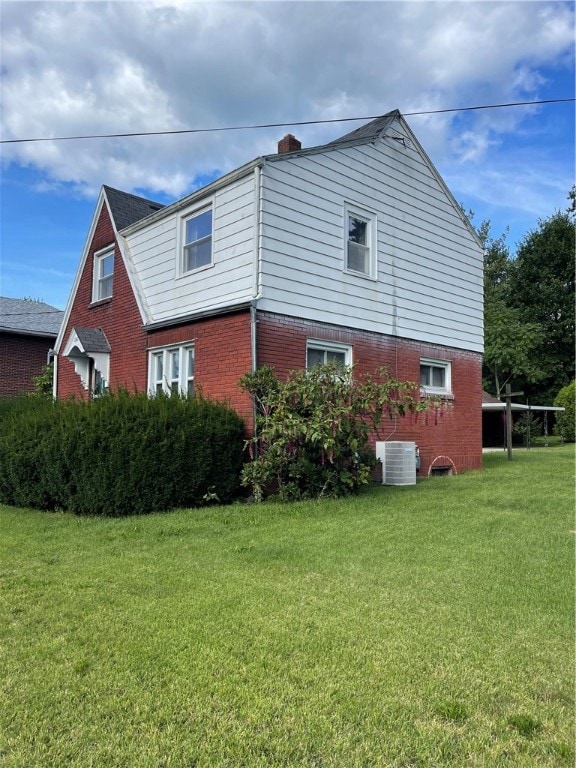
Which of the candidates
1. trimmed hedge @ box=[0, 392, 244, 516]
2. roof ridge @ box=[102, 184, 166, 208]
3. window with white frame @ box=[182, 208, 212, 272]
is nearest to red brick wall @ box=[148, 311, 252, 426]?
trimmed hedge @ box=[0, 392, 244, 516]

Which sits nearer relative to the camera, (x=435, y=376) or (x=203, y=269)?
(x=203, y=269)

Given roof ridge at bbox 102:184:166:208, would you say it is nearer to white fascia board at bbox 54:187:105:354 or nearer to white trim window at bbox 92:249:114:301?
white fascia board at bbox 54:187:105:354

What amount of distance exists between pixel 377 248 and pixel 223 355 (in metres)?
4.34

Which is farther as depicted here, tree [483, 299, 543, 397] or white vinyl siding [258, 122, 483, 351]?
tree [483, 299, 543, 397]

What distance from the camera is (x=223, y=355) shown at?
32.9 feet

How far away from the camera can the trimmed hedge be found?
814cm

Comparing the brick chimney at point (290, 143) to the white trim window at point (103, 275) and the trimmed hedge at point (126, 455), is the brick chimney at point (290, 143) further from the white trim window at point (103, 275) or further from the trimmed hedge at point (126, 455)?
the trimmed hedge at point (126, 455)

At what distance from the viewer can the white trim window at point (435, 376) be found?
13.0 meters

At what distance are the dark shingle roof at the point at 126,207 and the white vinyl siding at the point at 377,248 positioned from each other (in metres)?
5.48

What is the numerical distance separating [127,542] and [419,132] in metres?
11.9

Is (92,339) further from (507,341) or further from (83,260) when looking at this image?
(507,341)

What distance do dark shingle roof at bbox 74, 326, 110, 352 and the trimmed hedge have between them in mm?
4078

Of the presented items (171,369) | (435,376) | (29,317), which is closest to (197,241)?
(171,369)

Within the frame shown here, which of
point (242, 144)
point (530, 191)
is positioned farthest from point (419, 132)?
point (530, 191)
